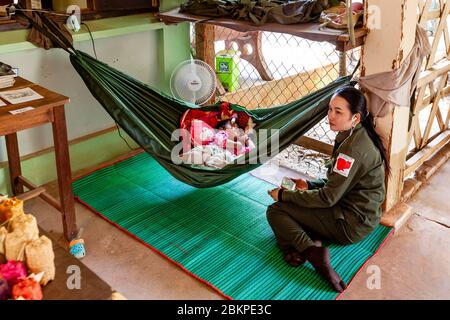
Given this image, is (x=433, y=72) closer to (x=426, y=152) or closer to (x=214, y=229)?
(x=426, y=152)

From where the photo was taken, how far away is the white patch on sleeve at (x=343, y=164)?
220 centimetres

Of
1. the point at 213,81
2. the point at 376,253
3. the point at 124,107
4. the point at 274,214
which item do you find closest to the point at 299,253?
the point at 274,214

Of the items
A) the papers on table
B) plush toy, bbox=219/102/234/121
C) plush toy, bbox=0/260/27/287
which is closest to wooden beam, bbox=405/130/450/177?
plush toy, bbox=219/102/234/121

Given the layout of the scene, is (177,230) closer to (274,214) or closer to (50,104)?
(274,214)

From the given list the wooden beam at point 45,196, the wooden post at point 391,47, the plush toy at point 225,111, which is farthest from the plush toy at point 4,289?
the plush toy at point 225,111

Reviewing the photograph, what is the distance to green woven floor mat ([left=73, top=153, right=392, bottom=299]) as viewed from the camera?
2174mm

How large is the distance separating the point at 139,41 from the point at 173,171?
1.17 m

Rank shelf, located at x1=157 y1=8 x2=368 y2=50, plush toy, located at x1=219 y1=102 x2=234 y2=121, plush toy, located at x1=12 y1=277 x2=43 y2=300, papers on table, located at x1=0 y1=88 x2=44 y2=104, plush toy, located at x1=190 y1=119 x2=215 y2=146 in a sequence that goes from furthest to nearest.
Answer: plush toy, located at x1=219 y1=102 x2=234 y2=121 < plush toy, located at x1=190 y1=119 x2=215 y2=146 < shelf, located at x1=157 y1=8 x2=368 y2=50 < papers on table, located at x1=0 y1=88 x2=44 y2=104 < plush toy, located at x1=12 y1=277 x2=43 y2=300

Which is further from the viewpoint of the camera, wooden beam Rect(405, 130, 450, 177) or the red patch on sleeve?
wooden beam Rect(405, 130, 450, 177)

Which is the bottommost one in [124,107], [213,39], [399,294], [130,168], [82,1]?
[399,294]

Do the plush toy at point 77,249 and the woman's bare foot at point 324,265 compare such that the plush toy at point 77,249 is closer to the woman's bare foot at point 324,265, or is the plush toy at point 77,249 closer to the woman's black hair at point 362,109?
the woman's bare foot at point 324,265

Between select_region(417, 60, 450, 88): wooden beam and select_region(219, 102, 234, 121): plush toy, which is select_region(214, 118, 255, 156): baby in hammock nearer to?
select_region(219, 102, 234, 121): plush toy

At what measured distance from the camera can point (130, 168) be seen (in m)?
3.19

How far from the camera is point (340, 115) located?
2.21 meters
